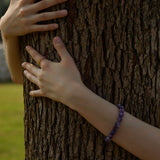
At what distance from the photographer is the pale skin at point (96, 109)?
1.69 metres

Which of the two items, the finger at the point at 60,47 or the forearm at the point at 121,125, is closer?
the forearm at the point at 121,125

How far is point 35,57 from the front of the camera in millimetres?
1881

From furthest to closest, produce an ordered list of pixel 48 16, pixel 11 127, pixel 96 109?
1. pixel 11 127
2. pixel 48 16
3. pixel 96 109

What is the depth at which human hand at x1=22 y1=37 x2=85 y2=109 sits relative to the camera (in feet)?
5.65

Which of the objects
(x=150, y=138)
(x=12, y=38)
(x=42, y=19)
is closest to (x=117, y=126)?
(x=150, y=138)

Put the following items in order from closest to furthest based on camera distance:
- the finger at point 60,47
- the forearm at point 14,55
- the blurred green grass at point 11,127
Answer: the finger at point 60,47 < the forearm at point 14,55 < the blurred green grass at point 11,127

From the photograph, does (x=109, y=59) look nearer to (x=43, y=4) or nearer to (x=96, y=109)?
(x=96, y=109)

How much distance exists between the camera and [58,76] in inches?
68.6

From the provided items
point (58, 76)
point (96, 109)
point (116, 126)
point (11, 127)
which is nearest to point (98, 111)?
point (96, 109)

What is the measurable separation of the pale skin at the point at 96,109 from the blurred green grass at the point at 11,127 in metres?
3.97

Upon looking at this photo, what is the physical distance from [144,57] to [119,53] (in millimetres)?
140

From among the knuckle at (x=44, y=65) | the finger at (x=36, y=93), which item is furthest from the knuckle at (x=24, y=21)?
the finger at (x=36, y=93)

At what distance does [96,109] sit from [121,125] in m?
0.16

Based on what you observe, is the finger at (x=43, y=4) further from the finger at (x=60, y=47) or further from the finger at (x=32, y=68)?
the finger at (x=32, y=68)
